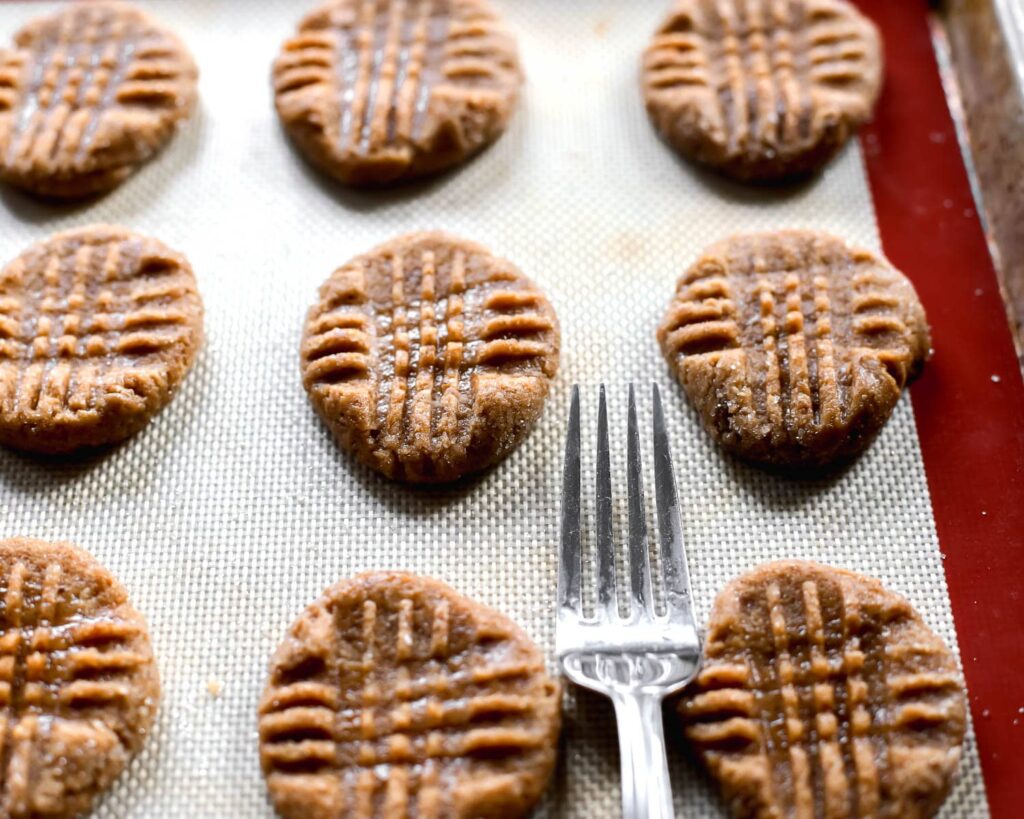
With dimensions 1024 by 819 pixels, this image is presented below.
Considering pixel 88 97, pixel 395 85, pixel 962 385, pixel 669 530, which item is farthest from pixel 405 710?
pixel 88 97

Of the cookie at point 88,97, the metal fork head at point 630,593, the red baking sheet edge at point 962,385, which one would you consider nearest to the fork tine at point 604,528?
the metal fork head at point 630,593

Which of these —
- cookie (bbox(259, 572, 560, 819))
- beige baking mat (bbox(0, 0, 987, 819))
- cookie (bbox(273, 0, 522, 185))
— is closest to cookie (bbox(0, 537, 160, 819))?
beige baking mat (bbox(0, 0, 987, 819))

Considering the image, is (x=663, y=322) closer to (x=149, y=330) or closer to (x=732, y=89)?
(x=732, y=89)

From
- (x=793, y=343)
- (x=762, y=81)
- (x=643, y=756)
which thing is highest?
(x=762, y=81)

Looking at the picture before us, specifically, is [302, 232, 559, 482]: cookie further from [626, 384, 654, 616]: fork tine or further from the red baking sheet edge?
the red baking sheet edge

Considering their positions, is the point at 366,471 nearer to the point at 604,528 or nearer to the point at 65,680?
the point at 604,528

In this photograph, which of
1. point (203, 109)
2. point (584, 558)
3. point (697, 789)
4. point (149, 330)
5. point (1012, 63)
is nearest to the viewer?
point (697, 789)

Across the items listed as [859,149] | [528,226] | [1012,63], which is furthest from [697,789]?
[1012,63]
